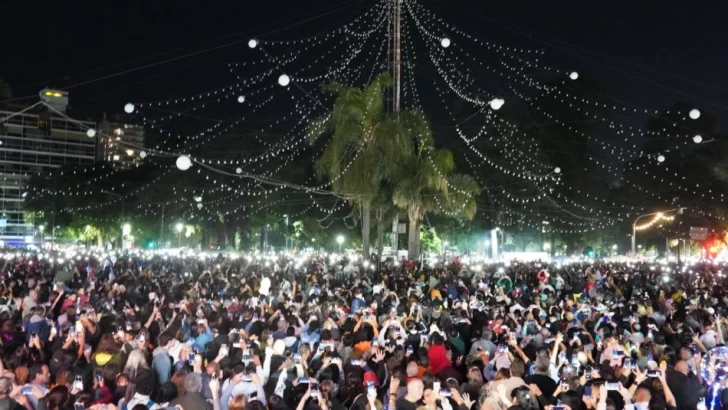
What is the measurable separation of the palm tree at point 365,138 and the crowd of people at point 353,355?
46.2ft

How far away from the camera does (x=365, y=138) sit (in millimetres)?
29406

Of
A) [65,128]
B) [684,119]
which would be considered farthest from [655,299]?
[65,128]

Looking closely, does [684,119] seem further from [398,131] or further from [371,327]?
[371,327]

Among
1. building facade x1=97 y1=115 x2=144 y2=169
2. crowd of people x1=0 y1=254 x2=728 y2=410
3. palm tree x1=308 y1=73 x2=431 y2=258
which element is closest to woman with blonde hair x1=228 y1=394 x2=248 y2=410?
crowd of people x1=0 y1=254 x2=728 y2=410

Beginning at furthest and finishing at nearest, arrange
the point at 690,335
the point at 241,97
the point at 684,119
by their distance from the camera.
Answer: the point at 684,119 < the point at 241,97 < the point at 690,335

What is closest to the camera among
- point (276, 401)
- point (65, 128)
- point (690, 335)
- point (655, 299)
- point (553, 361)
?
point (276, 401)

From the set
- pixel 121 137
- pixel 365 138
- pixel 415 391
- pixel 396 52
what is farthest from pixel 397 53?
pixel 121 137

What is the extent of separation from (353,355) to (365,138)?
2138cm

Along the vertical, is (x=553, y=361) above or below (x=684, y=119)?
below

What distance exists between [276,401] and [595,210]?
47.6 meters

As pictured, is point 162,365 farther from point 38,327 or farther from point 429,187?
point 429,187

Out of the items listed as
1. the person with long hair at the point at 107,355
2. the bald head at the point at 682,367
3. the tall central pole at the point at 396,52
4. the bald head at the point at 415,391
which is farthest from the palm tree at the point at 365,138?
the bald head at the point at 415,391

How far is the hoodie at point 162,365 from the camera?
7.91m

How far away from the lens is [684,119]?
155ft
